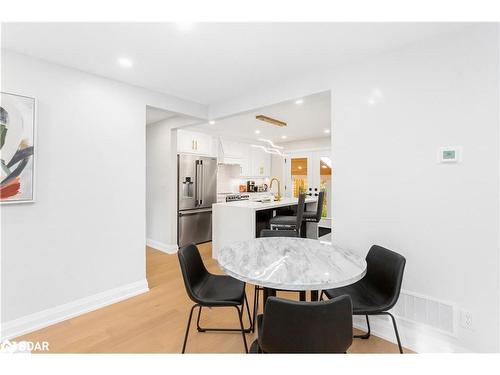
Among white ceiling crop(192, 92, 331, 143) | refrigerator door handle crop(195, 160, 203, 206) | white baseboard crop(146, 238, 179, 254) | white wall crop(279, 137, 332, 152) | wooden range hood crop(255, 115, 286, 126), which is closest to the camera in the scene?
white ceiling crop(192, 92, 331, 143)

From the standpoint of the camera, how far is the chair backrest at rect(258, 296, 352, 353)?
1.09 metres

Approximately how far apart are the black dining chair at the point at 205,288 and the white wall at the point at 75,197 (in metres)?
1.22

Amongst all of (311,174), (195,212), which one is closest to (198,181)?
(195,212)

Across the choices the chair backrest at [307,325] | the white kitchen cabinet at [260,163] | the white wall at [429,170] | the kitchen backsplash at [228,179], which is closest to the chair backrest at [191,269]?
the chair backrest at [307,325]

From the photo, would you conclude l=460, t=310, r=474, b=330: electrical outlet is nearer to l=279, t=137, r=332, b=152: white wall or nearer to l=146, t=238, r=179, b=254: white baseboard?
l=146, t=238, r=179, b=254: white baseboard

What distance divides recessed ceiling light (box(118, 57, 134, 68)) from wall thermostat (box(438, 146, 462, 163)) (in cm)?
272

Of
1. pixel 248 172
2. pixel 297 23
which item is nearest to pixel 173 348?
pixel 297 23

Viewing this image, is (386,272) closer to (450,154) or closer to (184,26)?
(450,154)

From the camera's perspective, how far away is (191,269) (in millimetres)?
1873

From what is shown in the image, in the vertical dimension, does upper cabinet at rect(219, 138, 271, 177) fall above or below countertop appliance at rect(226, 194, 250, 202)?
above

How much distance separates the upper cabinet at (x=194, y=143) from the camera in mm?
4484

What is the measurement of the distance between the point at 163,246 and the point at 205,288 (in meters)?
2.87

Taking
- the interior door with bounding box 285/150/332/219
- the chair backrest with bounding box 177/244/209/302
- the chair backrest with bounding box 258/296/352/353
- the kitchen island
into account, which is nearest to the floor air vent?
the chair backrest with bounding box 258/296/352/353

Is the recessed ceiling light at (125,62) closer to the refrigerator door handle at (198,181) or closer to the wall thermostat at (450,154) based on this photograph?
the refrigerator door handle at (198,181)
